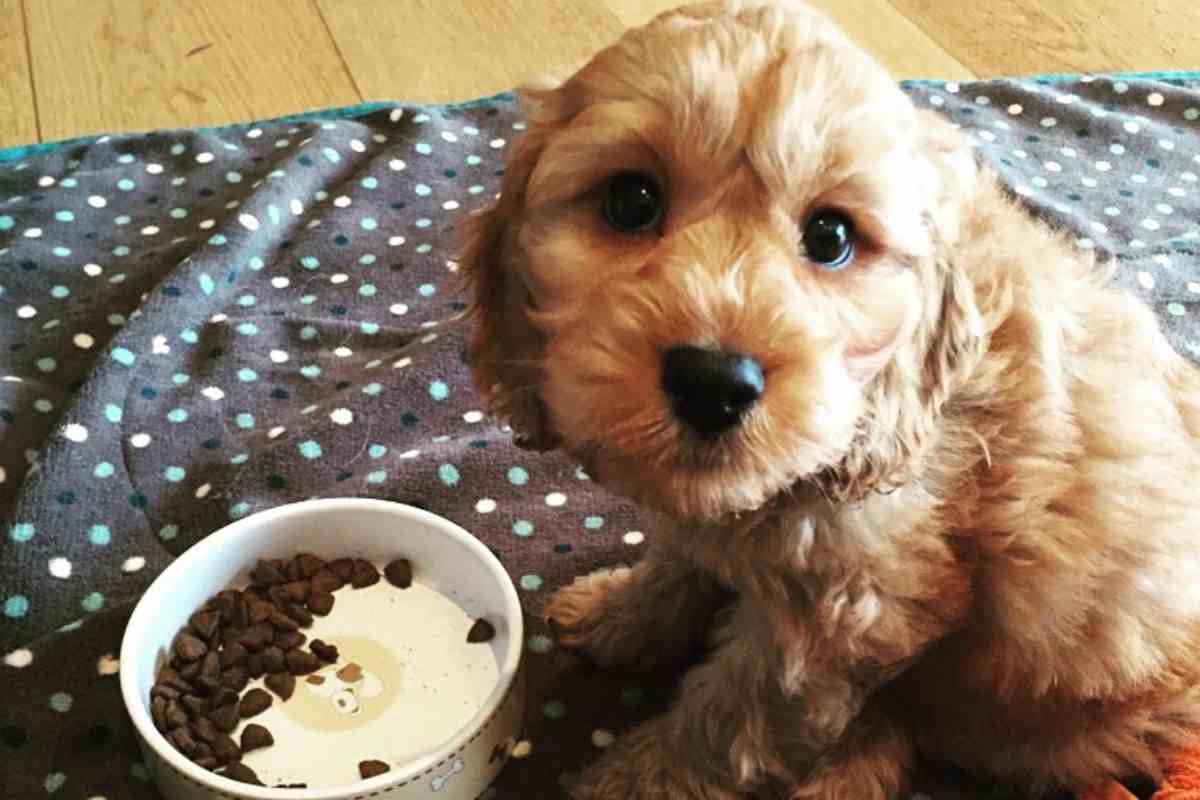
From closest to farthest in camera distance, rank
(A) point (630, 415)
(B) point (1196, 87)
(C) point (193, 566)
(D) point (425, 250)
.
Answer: (A) point (630, 415) < (C) point (193, 566) < (D) point (425, 250) < (B) point (1196, 87)

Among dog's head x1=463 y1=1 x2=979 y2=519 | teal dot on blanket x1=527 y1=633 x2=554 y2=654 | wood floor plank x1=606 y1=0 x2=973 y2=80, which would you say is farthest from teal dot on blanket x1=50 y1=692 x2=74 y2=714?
wood floor plank x1=606 y1=0 x2=973 y2=80

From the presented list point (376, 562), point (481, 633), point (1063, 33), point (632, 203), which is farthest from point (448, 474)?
point (1063, 33)

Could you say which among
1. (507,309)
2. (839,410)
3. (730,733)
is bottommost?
(730,733)

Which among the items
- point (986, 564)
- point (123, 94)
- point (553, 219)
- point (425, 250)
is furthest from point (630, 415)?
point (123, 94)

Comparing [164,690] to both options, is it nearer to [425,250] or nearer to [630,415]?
[630,415]

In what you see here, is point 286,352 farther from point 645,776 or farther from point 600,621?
point 645,776

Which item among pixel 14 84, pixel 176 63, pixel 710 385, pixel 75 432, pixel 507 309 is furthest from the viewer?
pixel 176 63
